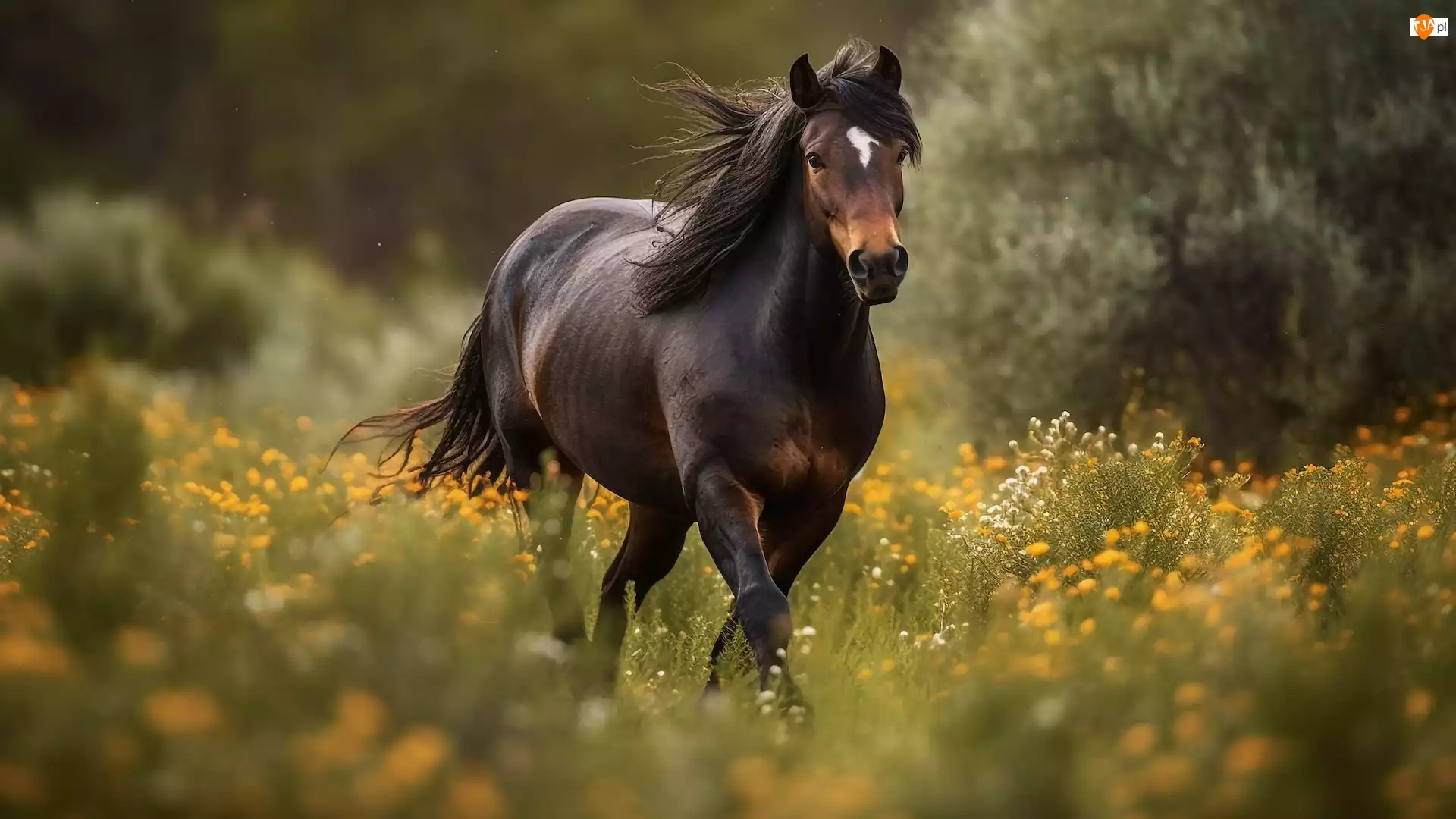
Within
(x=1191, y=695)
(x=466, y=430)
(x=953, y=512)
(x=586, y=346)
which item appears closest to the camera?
(x=1191, y=695)

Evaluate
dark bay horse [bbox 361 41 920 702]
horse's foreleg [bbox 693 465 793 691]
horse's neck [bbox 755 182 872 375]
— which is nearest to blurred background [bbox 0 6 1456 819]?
horse's foreleg [bbox 693 465 793 691]

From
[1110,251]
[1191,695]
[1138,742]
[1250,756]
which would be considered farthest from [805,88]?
[1110,251]

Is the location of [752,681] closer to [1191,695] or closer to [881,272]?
[881,272]

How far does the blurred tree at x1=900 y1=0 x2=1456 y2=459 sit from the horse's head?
5110 millimetres

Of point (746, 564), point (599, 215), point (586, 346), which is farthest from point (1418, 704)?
point (599, 215)

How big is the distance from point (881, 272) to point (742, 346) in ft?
2.38

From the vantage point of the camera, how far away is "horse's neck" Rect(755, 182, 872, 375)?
187 inches

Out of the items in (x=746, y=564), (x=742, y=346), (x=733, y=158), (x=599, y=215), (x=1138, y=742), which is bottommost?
(x=1138, y=742)

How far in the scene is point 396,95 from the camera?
1120 inches

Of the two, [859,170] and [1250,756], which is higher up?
[859,170]

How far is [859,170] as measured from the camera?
4.48 metres

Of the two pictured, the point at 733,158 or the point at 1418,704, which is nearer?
the point at 1418,704

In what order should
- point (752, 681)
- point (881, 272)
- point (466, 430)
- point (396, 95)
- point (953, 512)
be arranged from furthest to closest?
point (396, 95)
point (466, 430)
point (953, 512)
point (752, 681)
point (881, 272)

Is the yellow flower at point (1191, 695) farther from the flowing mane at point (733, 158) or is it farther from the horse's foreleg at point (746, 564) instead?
the flowing mane at point (733, 158)
